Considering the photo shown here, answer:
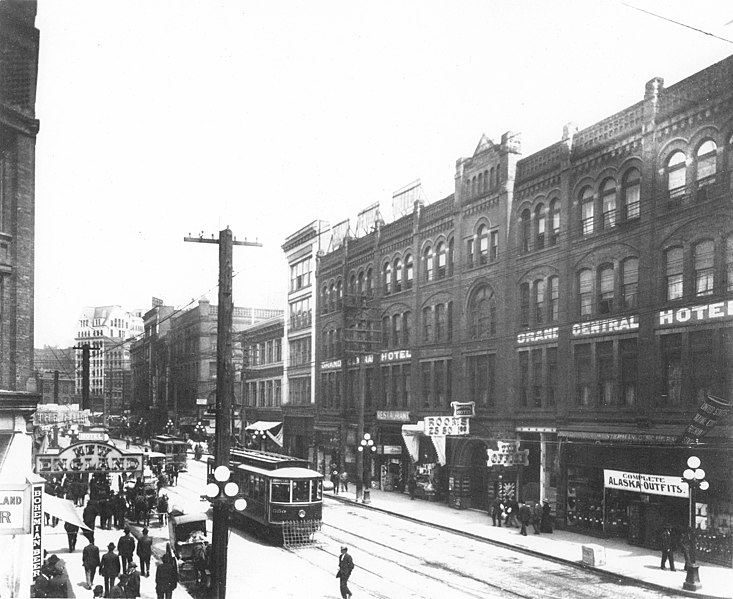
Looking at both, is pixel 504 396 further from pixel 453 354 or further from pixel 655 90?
pixel 655 90

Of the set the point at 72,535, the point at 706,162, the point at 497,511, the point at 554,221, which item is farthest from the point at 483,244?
the point at 72,535

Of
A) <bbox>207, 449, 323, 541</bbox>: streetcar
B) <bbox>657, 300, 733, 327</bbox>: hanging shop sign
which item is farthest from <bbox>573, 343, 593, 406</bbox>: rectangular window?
<bbox>207, 449, 323, 541</bbox>: streetcar

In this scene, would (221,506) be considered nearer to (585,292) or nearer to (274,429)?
(585,292)

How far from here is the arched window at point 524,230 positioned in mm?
34969

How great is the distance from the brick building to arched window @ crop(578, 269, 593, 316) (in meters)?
0.12

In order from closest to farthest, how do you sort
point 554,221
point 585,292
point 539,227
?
1. point 585,292
2. point 554,221
3. point 539,227

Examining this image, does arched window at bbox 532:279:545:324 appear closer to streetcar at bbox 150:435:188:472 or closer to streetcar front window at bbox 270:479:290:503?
streetcar front window at bbox 270:479:290:503

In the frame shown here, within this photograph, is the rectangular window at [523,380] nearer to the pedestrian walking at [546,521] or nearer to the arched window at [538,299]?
the arched window at [538,299]

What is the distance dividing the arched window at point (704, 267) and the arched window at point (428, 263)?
18.4 m

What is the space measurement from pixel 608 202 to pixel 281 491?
16.9m

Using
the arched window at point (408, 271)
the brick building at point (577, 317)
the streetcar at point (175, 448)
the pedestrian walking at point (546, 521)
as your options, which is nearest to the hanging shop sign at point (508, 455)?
the brick building at point (577, 317)

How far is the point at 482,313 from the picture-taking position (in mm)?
38031

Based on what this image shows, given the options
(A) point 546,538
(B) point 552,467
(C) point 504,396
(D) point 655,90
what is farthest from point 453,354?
(D) point 655,90

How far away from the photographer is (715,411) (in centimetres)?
2325
